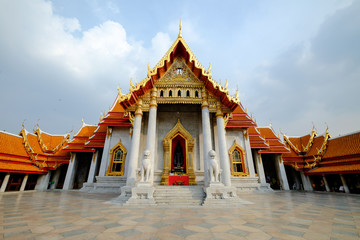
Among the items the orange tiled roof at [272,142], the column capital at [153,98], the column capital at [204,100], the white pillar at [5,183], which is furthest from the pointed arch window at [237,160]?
the white pillar at [5,183]

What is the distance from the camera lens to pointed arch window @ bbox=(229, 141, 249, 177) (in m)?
11.6

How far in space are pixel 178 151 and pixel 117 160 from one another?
16.5 ft

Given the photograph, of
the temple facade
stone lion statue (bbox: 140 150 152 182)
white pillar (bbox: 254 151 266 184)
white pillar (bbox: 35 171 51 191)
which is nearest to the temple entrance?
the temple facade

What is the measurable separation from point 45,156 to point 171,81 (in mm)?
15196

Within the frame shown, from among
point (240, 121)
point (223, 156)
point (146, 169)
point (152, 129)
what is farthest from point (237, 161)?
point (146, 169)

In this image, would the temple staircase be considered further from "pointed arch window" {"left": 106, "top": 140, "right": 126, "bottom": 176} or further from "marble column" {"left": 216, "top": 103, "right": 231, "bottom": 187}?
"pointed arch window" {"left": 106, "top": 140, "right": 126, "bottom": 176}

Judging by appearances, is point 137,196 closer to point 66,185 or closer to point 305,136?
point 66,185

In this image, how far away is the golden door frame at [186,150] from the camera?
923 cm

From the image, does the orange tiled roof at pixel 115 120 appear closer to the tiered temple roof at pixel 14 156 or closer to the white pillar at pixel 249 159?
the tiered temple roof at pixel 14 156

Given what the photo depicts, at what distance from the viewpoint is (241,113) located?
13.7 m

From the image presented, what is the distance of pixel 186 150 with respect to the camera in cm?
1006

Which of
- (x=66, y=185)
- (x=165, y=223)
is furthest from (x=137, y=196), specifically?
(x=66, y=185)

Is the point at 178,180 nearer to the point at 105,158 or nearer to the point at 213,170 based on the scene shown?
the point at 213,170

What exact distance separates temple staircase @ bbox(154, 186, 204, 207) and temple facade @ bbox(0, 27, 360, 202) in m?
0.04
